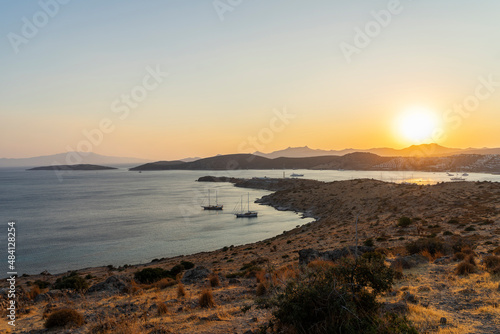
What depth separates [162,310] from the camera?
997 centimetres

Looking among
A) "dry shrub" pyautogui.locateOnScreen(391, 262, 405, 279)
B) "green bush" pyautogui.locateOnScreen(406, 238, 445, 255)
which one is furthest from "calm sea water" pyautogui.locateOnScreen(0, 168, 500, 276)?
"dry shrub" pyautogui.locateOnScreen(391, 262, 405, 279)

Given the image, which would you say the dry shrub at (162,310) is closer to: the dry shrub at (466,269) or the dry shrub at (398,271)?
the dry shrub at (398,271)

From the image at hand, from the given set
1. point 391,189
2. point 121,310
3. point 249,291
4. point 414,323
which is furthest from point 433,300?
point 391,189

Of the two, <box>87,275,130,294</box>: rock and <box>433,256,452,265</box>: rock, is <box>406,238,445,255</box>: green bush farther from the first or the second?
<box>87,275,130,294</box>: rock

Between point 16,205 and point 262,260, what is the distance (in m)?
94.9

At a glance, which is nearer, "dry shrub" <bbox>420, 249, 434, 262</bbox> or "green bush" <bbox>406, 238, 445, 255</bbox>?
"dry shrub" <bbox>420, 249, 434, 262</bbox>

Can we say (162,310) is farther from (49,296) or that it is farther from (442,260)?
(442,260)

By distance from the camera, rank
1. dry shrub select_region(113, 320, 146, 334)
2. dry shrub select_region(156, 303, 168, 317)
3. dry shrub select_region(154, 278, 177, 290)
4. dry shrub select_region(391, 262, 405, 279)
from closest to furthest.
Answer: dry shrub select_region(113, 320, 146, 334) < dry shrub select_region(156, 303, 168, 317) < dry shrub select_region(391, 262, 405, 279) < dry shrub select_region(154, 278, 177, 290)

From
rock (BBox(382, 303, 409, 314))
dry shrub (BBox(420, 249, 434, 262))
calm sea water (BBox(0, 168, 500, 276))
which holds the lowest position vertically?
calm sea water (BBox(0, 168, 500, 276))

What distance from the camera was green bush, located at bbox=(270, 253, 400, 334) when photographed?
6.31 meters

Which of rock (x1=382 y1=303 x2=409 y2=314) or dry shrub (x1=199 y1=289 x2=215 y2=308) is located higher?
rock (x1=382 y1=303 x2=409 y2=314)

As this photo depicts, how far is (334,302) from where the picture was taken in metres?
6.48

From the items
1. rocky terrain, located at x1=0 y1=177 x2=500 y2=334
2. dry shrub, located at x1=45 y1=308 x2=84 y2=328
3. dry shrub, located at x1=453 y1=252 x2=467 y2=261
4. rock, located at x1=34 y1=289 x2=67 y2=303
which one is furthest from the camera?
dry shrub, located at x1=453 y1=252 x2=467 y2=261

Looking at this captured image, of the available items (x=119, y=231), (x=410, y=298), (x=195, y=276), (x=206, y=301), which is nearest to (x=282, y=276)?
(x=206, y=301)
